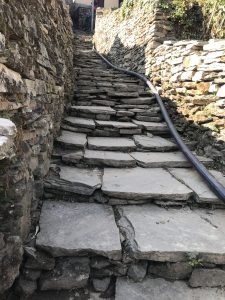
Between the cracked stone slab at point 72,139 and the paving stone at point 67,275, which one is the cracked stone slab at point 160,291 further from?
the cracked stone slab at point 72,139

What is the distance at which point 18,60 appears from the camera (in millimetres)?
1857

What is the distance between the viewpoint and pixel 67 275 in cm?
205

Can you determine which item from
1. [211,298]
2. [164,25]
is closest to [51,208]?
[211,298]

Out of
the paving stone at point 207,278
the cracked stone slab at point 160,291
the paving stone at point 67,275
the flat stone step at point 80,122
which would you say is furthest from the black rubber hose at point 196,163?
the paving stone at point 67,275

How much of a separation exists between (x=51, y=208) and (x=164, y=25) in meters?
5.88

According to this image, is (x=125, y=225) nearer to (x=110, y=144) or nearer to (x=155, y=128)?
(x=110, y=144)

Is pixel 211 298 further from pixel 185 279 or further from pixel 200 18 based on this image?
pixel 200 18

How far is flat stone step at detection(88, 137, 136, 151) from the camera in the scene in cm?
403

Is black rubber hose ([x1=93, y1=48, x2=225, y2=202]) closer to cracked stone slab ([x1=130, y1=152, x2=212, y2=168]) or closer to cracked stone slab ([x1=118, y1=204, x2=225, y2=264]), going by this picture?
cracked stone slab ([x1=130, y1=152, x2=212, y2=168])

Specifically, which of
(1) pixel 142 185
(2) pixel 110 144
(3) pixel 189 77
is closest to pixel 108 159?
(2) pixel 110 144

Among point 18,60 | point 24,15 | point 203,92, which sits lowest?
point 203,92

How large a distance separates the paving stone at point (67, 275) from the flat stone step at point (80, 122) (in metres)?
2.69

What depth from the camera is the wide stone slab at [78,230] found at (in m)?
2.13

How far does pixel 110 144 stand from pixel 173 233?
76.9 inches
